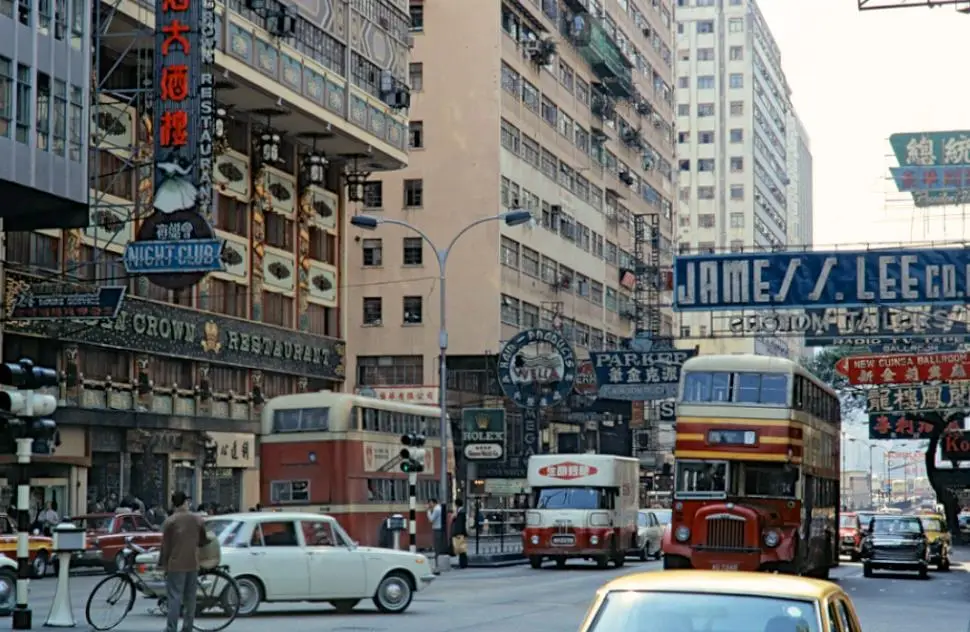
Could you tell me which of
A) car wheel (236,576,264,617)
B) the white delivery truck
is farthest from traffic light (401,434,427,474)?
car wheel (236,576,264,617)

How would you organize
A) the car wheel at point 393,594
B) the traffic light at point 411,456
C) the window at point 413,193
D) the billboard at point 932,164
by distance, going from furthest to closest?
the billboard at point 932,164 → the window at point 413,193 → the traffic light at point 411,456 → the car wheel at point 393,594

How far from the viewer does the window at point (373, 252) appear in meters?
76.5

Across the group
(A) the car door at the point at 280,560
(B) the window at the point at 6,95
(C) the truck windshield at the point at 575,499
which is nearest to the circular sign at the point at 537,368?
(C) the truck windshield at the point at 575,499

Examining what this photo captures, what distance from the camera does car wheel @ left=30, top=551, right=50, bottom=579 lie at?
35844 mm

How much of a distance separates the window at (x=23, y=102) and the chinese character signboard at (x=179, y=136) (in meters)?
5.26

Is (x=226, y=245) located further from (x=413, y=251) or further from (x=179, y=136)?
(x=413, y=251)

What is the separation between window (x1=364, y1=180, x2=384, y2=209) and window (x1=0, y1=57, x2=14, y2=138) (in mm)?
39371

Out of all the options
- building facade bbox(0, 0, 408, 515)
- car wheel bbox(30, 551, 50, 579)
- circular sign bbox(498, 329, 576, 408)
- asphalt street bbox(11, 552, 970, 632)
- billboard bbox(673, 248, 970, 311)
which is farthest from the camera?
circular sign bbox(498, 329, 576, 408)

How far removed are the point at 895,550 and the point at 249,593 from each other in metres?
21.3

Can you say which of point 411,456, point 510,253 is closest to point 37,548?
point 411,456

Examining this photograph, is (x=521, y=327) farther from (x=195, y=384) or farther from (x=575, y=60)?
(x=195, y=384)

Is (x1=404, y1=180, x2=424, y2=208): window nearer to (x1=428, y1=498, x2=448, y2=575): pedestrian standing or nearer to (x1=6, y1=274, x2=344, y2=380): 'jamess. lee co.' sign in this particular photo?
(x1=6, y1=274, x2=344, y2=380): 'jamess. lee co.' sign

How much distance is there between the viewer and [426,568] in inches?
1013

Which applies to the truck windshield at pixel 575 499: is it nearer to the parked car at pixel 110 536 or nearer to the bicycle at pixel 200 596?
the parked car at pixel 110 536
